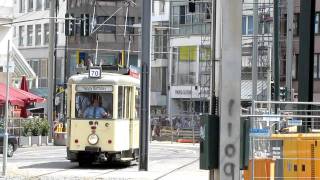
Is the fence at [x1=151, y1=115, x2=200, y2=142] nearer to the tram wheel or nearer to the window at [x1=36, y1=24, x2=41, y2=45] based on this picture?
the tram wheel

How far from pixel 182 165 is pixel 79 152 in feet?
12.2

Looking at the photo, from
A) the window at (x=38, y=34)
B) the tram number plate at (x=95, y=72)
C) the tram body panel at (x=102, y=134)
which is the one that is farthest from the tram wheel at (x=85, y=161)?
the window at (x=38, y=34)

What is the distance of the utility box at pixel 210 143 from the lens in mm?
6934

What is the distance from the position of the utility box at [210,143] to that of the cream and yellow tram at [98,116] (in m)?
15.2

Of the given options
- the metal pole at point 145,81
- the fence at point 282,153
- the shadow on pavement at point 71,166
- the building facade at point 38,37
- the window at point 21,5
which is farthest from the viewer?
the window at point 21,5

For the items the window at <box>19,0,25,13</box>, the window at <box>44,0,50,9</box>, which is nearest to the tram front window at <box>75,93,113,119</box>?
the window at <box>44,0,50,9</box>

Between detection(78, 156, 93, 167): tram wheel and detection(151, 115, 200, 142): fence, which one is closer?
detection(78, 156, 93, 167): tram wheel

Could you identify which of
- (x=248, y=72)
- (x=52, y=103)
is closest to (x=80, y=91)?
(x=52, y=103)

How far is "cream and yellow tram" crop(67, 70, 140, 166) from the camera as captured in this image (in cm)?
2211

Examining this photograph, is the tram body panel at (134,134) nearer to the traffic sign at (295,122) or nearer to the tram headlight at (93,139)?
the tram headlight at (93,139)

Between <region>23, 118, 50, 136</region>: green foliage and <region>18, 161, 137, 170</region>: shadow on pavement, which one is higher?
<region>23, 118, 50, 136</region>: green foliage

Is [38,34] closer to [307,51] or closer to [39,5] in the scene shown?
[39,5]

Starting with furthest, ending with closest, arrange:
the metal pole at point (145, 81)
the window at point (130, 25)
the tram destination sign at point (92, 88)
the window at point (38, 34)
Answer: the window at point (38, 34) < the window at point (130, 25) < the tram destination sign at point (92, 88) < the metal pole at point (145, 81)

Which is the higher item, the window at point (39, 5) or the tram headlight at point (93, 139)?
the window at point (39, 5)
